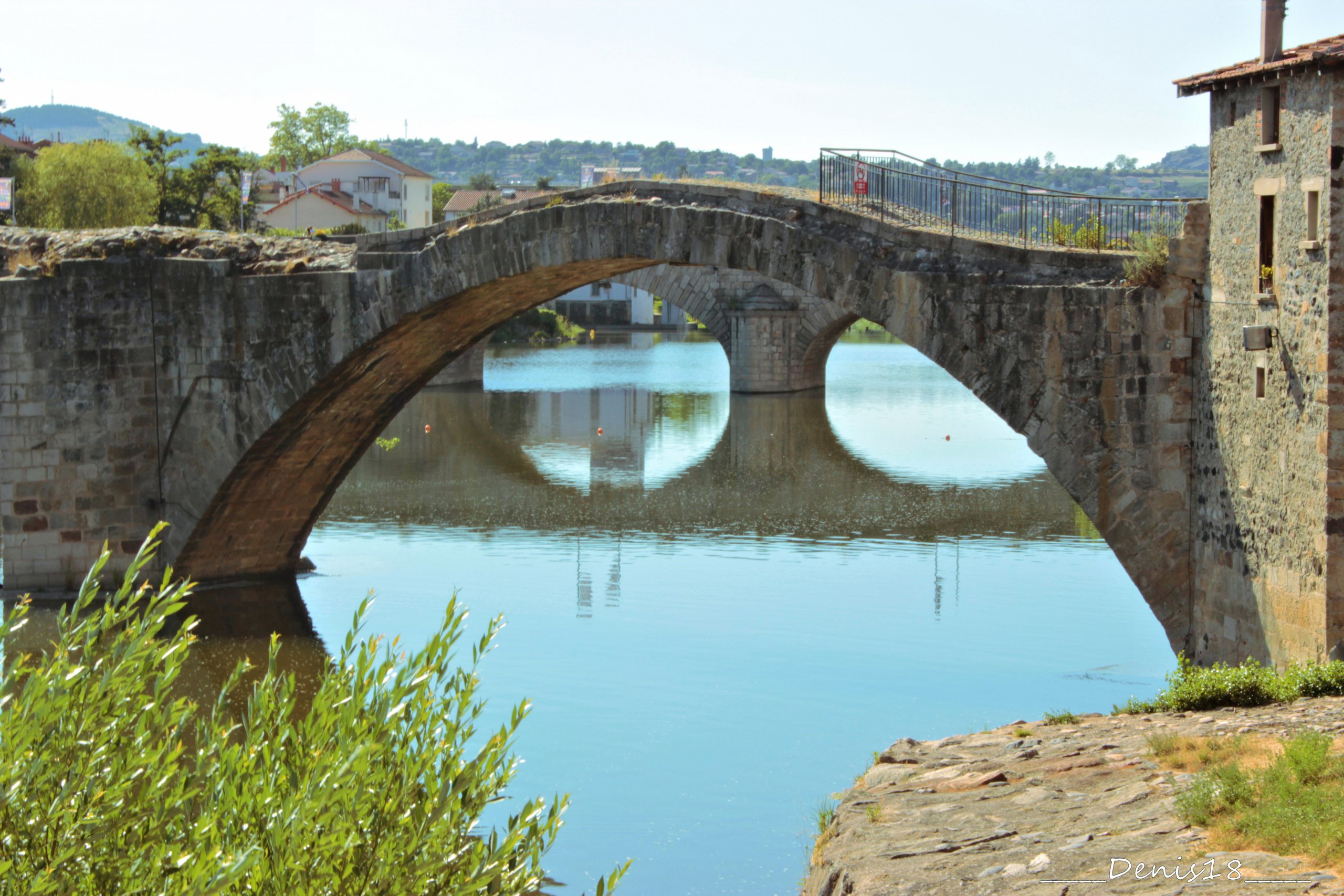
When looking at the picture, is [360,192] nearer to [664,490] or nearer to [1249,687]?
[664,490]

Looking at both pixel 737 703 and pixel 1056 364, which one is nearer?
pixel 1056 364

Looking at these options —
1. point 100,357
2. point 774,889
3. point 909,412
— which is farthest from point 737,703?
point 909,412

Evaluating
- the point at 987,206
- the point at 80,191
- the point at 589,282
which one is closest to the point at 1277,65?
the point at 987,206

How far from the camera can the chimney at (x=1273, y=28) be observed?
10367 mm

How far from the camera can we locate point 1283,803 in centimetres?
648

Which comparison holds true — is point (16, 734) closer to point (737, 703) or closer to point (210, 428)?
point (737, 703)

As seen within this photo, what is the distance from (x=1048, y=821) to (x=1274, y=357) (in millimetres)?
4732

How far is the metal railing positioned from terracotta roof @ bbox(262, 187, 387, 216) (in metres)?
46.3

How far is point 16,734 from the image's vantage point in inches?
184

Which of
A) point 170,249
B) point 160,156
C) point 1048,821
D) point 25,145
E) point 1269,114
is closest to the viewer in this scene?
point 1048,821

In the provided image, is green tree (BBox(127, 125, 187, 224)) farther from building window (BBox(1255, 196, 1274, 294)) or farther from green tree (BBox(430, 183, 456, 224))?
building window (BBox(1255, 196, 1274, 294))

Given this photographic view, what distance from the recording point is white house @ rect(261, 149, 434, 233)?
6291 centimetres

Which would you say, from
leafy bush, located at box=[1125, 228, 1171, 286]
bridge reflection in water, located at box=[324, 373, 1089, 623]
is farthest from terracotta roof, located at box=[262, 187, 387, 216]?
leafy bush, located at box=[1125, 228, 1171, 286]

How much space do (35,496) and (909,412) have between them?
25487 millimetres
